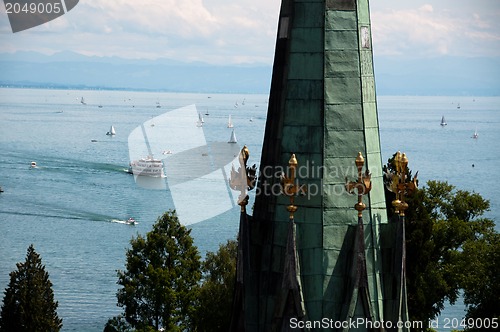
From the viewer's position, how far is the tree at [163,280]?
54.8 meters

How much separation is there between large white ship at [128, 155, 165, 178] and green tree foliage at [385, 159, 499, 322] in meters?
76.2

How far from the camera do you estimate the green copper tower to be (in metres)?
12.6

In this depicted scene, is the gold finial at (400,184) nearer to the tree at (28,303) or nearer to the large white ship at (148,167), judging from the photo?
the tree at (28,303)

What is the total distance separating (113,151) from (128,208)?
6321cm

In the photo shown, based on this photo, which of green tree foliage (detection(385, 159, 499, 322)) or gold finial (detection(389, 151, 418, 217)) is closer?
gold finial (detection(389, 151, 418, 217))

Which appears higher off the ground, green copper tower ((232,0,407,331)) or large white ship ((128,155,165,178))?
large white ship ((128,155,165,178))

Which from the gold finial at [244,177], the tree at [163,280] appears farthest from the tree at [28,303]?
the gold finial at [244,177]

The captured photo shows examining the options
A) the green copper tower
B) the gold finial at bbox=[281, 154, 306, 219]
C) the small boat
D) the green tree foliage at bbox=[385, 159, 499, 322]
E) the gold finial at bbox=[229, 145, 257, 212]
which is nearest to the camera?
the gold finial at bbox=[281, 154, 306, 219]

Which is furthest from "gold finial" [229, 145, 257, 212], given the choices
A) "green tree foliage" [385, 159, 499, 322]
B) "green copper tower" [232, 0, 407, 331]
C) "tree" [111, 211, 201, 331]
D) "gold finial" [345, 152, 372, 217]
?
"tree" [111, 211, 201, 331]

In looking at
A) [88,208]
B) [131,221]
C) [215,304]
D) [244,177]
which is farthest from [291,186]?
[88,208]

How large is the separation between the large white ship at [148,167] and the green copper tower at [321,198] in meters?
123

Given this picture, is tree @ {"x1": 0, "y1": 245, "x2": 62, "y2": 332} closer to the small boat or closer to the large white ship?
the small boat

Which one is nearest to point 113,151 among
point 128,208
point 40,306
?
point 128,208

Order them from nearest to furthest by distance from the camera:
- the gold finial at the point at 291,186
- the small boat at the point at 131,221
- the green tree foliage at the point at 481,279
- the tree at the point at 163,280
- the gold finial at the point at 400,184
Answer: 1. the gold finial at the point at 291,186
2. the gold finial at the point at 400,184
3. the green tree foliage at the point at 481,279
4. the tree at the point at 163,280
5. the small boat at the point at 131,221
